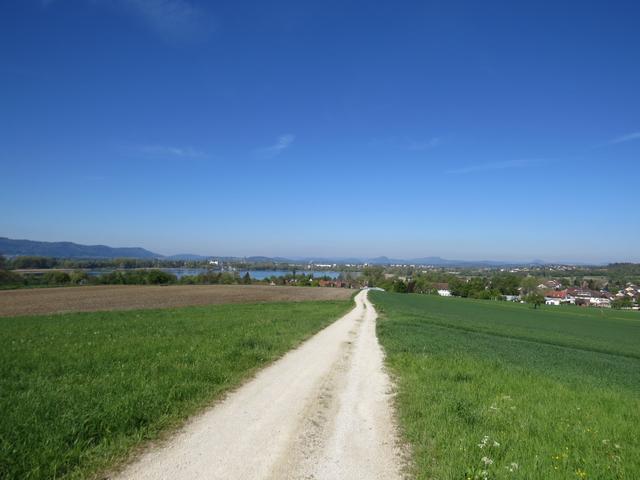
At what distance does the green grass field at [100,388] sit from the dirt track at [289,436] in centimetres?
65

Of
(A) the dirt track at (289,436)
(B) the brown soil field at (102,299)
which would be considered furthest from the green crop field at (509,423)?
(B) the brown soil field at (102,299)

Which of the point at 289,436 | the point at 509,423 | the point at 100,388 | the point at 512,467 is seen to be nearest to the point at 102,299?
the point at 100,388

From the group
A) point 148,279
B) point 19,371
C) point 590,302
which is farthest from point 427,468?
point 590,302

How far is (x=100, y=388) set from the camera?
26.9 feet

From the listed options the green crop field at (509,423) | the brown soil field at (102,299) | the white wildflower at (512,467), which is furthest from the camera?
the brown soil field at (102,299)

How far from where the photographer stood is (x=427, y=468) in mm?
5891

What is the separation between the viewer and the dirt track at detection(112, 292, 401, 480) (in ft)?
18.6

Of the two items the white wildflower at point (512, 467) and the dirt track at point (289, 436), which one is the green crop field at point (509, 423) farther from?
the dirt track at point (289, 436)

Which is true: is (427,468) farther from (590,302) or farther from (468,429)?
(590,302)

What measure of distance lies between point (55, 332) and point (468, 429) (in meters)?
18.0

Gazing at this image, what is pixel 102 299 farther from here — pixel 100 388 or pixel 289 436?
pixel 289 436

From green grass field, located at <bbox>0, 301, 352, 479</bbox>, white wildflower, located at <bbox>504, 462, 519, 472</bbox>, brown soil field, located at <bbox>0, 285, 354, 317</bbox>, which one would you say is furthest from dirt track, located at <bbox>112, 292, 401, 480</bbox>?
brown soil field, located at <bbox>0, 285, 354, 317</bbox>

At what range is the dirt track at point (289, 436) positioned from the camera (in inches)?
223

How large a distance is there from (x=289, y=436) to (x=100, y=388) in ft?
14.4
